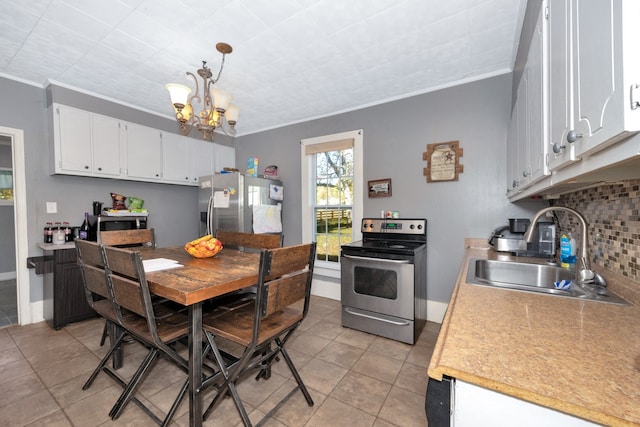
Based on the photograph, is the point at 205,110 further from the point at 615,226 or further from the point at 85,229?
the point at 615,226

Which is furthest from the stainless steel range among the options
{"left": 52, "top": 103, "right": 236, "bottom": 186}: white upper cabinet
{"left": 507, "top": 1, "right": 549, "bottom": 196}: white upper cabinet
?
{"left": 52, "top": 103, "right": 236, "bottom": 186}: white upper cabinet

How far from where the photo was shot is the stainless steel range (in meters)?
2.32

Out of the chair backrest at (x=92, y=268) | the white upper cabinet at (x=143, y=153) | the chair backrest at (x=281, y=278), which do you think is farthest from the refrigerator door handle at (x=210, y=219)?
the chair backrest at (x=281, y=278)

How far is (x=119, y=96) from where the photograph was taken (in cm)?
304

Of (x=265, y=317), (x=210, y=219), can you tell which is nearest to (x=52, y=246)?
(x=210, y=219)

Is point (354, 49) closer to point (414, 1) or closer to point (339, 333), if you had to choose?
point (414, 1)

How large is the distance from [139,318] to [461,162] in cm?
294

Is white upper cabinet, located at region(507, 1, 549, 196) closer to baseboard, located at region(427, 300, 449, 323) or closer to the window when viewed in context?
baseboard, located at region(427, 300, 449, 323)

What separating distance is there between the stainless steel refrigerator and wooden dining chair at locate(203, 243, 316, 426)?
193cm

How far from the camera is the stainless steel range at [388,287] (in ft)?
7.61

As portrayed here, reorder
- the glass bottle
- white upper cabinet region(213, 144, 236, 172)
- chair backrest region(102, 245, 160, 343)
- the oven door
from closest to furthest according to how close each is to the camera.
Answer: chair backrest region(102, 245, 160, 343) < the oven door < the glass bottle < white upper cabinet region(213, 144, 236, 172)

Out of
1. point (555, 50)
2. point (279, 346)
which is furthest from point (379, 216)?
point (555, 50)

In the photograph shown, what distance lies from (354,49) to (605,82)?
1.96 metres

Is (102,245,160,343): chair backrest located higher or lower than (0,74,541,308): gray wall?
lower
